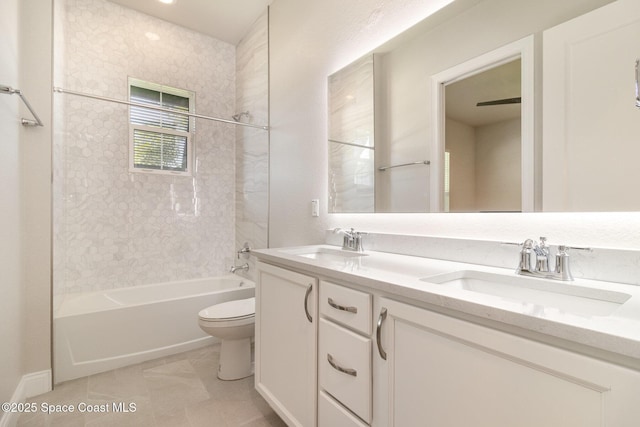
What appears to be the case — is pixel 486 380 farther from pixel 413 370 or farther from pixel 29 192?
pixel 29 192

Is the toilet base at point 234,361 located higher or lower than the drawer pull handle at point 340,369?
lower

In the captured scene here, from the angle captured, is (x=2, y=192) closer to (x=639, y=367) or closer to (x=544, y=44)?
(x=639, y=367)

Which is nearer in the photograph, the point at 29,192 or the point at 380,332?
the point at 380,332

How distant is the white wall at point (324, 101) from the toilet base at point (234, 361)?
0.81 metres

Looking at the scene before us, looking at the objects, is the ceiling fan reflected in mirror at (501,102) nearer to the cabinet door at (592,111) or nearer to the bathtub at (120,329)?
the cabinet door at (592,111)

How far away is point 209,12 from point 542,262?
3.21m

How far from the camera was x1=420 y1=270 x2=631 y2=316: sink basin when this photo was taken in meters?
0.74

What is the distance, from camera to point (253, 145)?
2906mm

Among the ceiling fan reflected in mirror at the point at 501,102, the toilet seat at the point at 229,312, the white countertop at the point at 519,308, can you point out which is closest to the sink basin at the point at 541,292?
the white countertop at the point at 519,308

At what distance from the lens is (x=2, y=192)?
1394 millimetres

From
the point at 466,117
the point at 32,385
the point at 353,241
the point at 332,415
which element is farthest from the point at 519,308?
the point at 32,385

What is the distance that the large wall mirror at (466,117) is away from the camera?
97 cm

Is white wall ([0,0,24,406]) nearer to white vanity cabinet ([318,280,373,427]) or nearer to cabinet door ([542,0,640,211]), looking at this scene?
white vanity cabinet ([318,280,373,427])

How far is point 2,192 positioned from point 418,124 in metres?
2.05
